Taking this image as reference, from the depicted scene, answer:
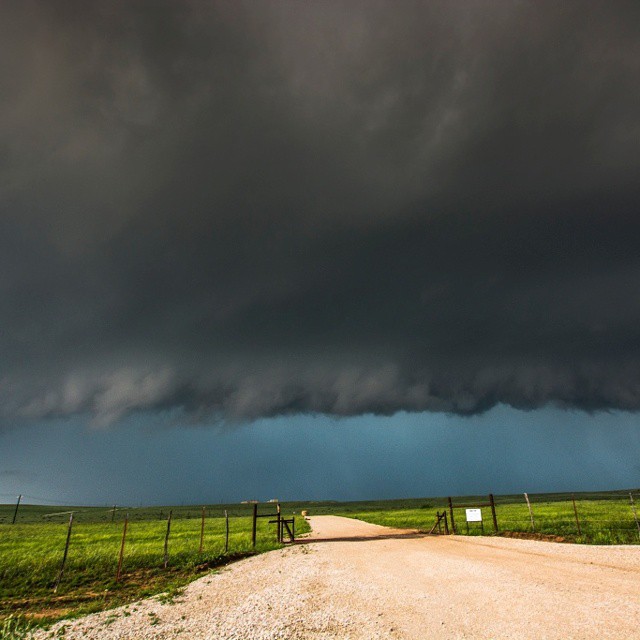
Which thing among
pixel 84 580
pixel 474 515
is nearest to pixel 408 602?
pixel 84 580

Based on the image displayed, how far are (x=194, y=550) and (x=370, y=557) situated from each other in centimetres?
1581

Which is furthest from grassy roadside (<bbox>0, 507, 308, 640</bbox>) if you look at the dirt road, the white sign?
the white sign

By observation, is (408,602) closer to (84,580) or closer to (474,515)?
(84,580)

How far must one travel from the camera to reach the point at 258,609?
14633 millimetres

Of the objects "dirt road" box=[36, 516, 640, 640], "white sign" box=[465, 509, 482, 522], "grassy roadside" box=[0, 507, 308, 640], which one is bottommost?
"grassy roadside" box=[0, 507, 308, 640]

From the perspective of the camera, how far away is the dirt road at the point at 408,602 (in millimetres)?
11414

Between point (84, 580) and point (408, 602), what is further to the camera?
point (84, 580)

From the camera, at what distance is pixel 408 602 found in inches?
554

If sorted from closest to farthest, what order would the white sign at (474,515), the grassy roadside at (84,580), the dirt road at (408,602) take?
1. the dirt road at (408,602)
2. the grassy roadside at (84,580)
3. the white sign at (474,515)

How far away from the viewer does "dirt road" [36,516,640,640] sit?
11.4 metres

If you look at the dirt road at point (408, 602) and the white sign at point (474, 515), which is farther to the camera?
the white sign at point (474, 515)

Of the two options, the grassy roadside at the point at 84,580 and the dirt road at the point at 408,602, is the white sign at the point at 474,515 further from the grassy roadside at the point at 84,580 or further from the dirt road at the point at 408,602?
the grassy roadside at the point at 84,580

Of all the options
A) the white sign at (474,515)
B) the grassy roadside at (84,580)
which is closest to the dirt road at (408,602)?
the grassy roadside at (84,580)

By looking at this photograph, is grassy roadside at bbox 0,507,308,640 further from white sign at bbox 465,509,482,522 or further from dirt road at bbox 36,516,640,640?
white sign at bbox 465,509,482,522
